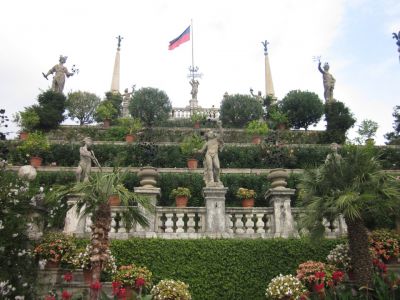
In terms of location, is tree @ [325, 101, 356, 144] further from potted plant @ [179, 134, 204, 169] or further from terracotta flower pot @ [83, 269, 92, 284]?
terracotta flower pot @ [83, 269, 92, 284]

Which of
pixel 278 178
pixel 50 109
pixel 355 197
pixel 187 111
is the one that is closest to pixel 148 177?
pixel 278 178

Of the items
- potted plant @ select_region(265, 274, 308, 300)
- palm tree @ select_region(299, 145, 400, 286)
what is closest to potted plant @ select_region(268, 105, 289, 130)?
palm tree @ select_region(299, 145, 400, 286)

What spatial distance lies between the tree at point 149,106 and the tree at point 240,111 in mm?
4721

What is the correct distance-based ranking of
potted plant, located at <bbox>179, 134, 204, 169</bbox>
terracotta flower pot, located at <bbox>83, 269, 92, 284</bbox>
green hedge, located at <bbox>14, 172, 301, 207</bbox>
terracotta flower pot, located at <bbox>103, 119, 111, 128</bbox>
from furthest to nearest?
terracotta flower pot, located at <bbox>103, 119, 111, 128</bbox> → potted plant, located at <bbox>179, 134, 204, 169</bbox> → green hedge, located at <bbox>14, 172, 301, 207</bbox> → terracotta flower pot, located at <bbox>83, 269, 92, 284</bbox>

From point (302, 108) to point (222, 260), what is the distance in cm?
2366

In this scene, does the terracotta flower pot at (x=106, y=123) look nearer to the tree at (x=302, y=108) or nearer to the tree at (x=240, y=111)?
the tree at (x=240, y=111)

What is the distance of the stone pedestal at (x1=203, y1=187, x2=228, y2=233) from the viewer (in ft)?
37.4

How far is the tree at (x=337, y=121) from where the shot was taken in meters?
27.3

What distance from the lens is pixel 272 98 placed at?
38.8 metres

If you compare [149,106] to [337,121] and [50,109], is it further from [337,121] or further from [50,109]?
[337,121]

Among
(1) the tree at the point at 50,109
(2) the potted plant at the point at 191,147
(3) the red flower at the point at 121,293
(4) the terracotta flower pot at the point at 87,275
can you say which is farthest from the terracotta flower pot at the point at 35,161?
(3) the red flower at the point at 121,293

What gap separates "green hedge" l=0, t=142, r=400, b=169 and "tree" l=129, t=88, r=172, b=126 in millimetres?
10425

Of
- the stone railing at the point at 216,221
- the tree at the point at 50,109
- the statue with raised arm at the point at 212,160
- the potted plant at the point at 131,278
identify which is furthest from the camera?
the tree at the point at 50,109

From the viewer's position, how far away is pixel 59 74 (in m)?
29.7
